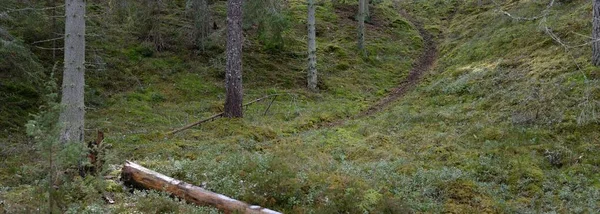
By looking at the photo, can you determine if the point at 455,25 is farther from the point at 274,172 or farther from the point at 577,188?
the point at 274,172

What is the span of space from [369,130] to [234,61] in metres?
5.17

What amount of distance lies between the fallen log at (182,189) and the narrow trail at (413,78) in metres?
9.01

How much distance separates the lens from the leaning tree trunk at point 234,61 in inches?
603

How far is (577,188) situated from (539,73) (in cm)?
781

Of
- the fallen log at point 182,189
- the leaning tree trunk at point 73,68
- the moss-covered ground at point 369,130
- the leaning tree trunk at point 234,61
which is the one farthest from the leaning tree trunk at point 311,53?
the fallen log at point 182,189

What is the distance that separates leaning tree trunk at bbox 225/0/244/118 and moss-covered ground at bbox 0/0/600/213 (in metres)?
0.66

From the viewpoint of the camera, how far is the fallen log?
23.3 ft

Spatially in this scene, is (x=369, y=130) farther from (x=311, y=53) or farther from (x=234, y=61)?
(x=311, y=53)

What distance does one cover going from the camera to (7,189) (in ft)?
27.8

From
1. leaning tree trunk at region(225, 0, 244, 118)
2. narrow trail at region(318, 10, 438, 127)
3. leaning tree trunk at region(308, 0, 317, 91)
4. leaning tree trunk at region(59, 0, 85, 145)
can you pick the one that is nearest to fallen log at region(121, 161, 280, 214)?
leaning tree trunk at region(59, 0, 85, 145)

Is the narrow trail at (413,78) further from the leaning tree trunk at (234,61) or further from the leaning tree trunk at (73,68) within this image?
the leaning tree trunk at (73,68)

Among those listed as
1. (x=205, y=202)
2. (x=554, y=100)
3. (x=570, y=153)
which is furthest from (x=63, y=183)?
(x=554, y=100)

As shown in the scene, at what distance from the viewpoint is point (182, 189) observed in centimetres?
775

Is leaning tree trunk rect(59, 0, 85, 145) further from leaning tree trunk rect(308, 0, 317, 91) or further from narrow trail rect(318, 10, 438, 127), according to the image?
leaning tree trunk rect(308, 0, 317, 91)
